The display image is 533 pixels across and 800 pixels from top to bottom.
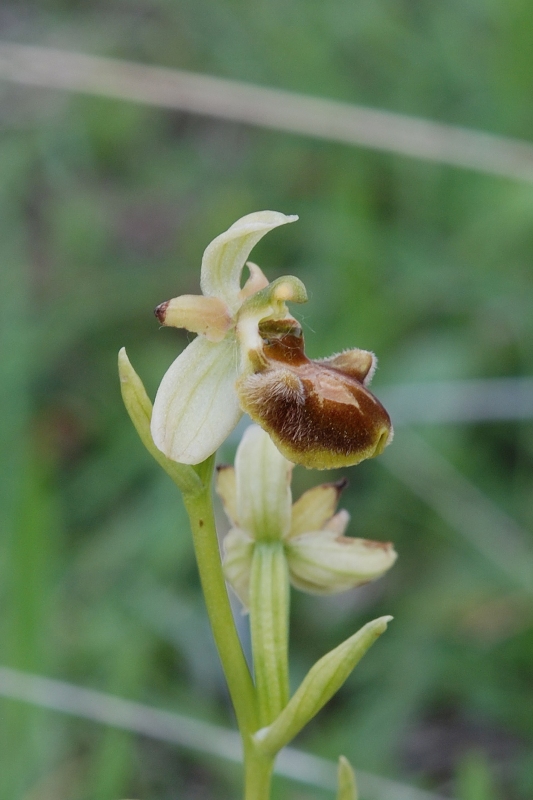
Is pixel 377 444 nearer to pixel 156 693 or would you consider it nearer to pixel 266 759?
pixel 266 759

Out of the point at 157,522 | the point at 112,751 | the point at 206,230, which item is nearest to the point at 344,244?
the point at 206,230

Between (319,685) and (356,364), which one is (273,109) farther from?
(319,685)

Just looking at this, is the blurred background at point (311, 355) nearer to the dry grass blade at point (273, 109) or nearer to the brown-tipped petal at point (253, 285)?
the dry grass blade at point (273, 109)

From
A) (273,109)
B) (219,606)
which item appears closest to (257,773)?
(219,606)

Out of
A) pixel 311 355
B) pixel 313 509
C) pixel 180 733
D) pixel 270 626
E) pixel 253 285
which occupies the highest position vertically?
pixel 253 285

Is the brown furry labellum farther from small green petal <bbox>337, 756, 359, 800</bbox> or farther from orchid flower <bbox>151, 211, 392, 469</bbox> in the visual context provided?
small green petal <bbox>337, 756, 359, 800</bbox>

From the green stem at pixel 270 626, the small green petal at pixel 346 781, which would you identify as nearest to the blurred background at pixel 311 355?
the small green petal at pixel 346 781
